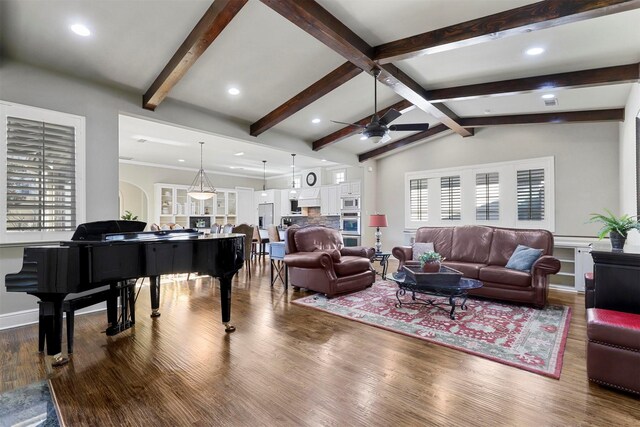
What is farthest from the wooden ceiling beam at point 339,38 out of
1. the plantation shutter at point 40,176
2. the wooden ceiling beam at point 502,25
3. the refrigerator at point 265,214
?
the refrigerator at point 265,214

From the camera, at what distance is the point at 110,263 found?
103 inches

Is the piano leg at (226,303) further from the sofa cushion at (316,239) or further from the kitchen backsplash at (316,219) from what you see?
the kitchen backsplash at (316,219)

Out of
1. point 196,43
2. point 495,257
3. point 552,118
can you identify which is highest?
point 196,43

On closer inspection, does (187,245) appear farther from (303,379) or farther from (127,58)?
(127,58)

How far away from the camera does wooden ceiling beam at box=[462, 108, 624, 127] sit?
15.8 feet

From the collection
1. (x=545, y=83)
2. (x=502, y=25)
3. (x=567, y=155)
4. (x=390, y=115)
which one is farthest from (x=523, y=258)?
(x=502, y=25)

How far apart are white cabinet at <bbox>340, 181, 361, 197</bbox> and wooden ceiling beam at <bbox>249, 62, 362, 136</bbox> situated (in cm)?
353

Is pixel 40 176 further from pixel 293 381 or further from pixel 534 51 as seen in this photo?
pixel 534 51

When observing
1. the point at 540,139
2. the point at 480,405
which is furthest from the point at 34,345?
the point at 540,139

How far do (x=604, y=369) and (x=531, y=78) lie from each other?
3.80m

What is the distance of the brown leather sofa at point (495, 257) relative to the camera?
12.9 feet

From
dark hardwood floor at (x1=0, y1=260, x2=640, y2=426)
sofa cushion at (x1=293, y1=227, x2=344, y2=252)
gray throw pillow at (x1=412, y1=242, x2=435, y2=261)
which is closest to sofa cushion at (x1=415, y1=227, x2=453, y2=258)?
gray throw pillow at (x1=412, y1=242, x2=435, y2=261)

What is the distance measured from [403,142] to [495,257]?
3.74 meters

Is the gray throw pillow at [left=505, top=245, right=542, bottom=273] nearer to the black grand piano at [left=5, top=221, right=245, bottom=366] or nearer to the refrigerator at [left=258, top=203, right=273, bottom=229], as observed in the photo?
the black grand piano at [left=5, top=221, right=245, bottom=366]
